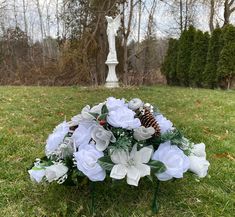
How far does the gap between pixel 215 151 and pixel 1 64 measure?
1188 centimetres

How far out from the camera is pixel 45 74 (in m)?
12.4

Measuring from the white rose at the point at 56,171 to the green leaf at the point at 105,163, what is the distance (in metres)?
0.21

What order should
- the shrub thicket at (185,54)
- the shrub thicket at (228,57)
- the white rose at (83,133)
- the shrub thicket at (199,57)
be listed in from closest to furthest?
1. the white rose at (83,133)
2. the shrub thicket at (228,57)
3. the shrub thicket at (199,57)
4. the shrub thicket at (185,54)

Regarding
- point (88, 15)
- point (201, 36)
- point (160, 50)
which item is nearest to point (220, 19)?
point (160, 50)

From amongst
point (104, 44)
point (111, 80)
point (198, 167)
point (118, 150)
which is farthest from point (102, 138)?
point (104, 44)

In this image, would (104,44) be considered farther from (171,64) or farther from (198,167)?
(198,167)

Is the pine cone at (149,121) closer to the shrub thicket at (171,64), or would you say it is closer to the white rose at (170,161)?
the white rose at (170,161)

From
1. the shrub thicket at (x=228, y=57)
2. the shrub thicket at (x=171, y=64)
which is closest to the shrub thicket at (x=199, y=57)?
the shrub thicket at (x=228, y=57)

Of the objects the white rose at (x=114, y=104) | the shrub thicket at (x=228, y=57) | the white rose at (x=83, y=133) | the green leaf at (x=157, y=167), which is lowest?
the green leaf at (x=157, y=167)

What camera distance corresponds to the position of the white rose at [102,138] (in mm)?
1688

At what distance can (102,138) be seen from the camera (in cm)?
170

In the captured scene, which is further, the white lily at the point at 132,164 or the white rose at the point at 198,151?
the white rose at the point at 198,151

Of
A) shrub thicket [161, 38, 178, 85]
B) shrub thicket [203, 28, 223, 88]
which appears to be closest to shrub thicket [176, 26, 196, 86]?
shrub thicket [161, 38, 178, 85]

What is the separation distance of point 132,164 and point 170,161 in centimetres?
19
